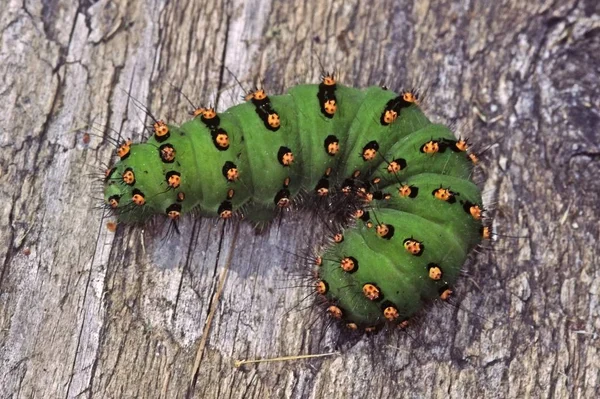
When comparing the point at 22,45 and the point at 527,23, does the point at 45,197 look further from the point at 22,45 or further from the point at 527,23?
the point at 527,23

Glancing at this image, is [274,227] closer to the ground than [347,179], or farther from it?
closer to the ground

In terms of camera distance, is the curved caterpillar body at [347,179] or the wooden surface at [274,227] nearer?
the curved caterpillar body at [347,179]

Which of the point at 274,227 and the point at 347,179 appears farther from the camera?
the point at 274,227

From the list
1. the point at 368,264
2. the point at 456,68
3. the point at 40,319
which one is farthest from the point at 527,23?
the point at 40,319

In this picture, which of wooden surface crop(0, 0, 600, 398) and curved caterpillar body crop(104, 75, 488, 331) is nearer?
curved caterpillar body crop(104, 75, 488, 331)
